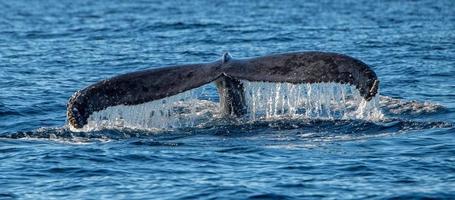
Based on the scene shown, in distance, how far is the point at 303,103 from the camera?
1466cm

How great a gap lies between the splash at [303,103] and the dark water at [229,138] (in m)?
0.19

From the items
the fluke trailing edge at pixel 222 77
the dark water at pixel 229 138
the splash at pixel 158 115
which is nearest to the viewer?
the dark water at pixel 229 138

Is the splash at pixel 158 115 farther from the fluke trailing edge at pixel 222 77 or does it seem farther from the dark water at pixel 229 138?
the dark water at pixel 229 138

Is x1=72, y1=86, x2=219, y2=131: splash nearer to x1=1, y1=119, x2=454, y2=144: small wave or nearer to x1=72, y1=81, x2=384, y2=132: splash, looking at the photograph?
x1=72, y1=81, x2=384, y2=132: splash

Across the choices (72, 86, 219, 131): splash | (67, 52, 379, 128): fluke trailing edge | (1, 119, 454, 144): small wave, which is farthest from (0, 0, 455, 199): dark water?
(67, 52, 379, 128): fluke trailing edge

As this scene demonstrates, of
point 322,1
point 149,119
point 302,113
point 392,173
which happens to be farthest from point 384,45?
point 322,1

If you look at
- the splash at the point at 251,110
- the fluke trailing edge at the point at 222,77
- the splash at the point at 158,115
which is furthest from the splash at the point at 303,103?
the splash at the point at 158,115

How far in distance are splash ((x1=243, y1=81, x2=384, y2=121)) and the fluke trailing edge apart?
11cm

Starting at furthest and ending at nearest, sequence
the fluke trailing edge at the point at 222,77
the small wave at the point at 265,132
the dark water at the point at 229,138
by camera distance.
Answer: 1. the small wave at the point at 265,132
2. the fluke trailing edge at the point at 222,77
3. the dark water at the point at 229,138

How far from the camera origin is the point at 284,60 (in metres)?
11.9

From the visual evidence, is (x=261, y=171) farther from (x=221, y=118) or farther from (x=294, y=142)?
(x=221, y=118)

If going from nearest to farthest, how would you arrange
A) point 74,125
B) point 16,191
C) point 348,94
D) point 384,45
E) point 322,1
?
point 16,191 < point 74,125 < point 348,94 < point 384,45 < point 322,1

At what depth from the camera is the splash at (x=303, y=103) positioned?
38.7 feet

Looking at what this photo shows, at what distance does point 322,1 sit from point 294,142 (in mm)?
31408
